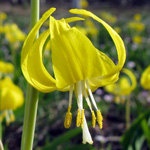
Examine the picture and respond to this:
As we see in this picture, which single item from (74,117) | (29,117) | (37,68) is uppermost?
(37,68)

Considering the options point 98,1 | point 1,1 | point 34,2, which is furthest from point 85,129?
point 1,1

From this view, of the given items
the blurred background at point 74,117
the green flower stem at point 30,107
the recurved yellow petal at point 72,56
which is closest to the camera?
the recurved yellow petal at point 72,56

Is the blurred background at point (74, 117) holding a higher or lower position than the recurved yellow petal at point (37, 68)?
lower

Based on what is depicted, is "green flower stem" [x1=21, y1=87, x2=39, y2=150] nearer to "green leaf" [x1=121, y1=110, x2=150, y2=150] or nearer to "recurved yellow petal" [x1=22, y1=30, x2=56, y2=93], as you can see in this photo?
"recurved yellow petal" [x1=22, y1=30, x2=56, y2=93]

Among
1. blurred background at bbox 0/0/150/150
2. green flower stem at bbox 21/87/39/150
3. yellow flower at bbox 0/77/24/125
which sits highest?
green flower stem at bbox 21/87/39/150

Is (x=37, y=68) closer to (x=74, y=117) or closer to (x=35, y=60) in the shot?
(x=35, y=60)

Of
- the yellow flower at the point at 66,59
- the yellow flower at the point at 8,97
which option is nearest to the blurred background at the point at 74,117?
the yellow flower at the point at 8,97

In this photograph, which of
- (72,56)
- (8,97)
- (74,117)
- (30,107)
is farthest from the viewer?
(74,117)

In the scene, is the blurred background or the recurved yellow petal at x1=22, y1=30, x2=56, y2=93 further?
the blurred background

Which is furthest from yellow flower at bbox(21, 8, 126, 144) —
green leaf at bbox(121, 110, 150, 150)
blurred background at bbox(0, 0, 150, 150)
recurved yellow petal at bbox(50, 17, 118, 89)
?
green leaf at bbox(121, 110, 150, 150)

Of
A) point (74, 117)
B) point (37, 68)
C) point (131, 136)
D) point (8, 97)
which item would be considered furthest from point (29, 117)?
point (74, 117)

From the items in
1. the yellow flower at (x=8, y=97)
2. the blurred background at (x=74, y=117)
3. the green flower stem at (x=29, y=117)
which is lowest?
the blurred background at (x=74, y=117)

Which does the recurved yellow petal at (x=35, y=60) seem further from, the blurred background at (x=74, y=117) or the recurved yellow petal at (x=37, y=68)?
the blurred background at (x=74, y=117)
